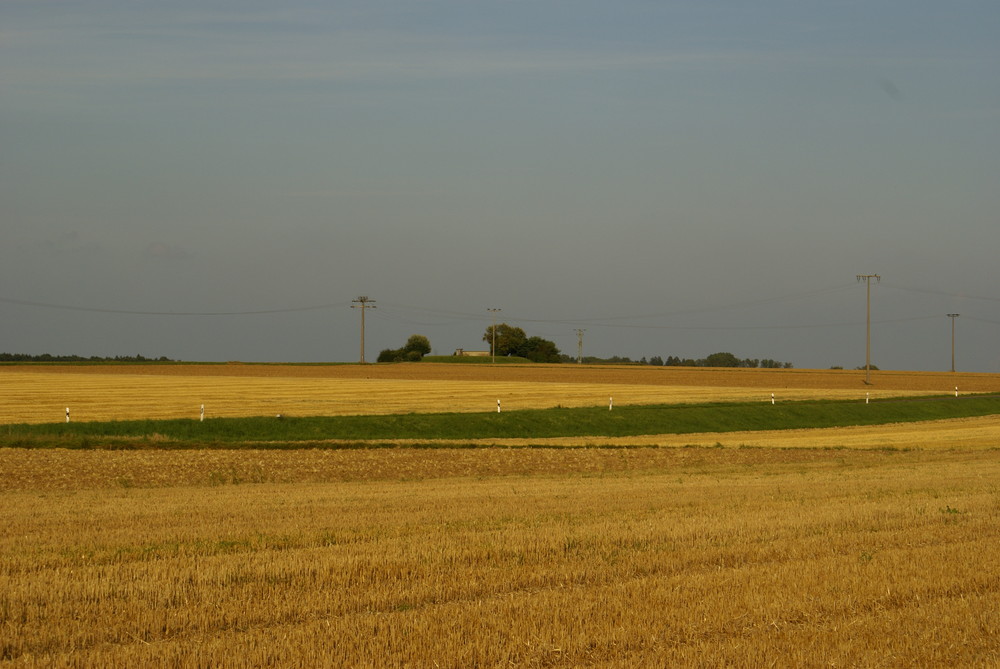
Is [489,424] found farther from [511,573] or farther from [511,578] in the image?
[511,578]

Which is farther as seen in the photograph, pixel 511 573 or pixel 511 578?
pixel 511 573

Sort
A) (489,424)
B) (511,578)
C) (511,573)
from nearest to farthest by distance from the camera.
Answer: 1. (511,578)
2. (511,573)
3. (489,424)

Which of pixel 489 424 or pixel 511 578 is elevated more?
pixel 511 578

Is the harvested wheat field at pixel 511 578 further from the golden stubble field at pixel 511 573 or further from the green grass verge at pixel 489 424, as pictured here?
the green grass verge at pixel 489 424

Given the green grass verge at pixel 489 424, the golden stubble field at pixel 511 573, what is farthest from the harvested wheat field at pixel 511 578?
the green grass verge at pixel 489 424

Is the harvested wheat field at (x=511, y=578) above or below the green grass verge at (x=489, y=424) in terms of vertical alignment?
above

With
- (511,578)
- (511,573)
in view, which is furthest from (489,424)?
(511,578)

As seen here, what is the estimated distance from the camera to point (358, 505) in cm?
1859

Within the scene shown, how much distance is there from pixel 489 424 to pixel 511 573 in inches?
1539

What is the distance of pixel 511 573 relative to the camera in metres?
10.9

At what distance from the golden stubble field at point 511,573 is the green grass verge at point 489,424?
1480 centimetres

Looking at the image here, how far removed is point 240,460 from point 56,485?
6401 millimetres

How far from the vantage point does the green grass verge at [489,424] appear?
39.1 metres

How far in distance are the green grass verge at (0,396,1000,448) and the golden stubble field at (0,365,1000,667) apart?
14802mm
